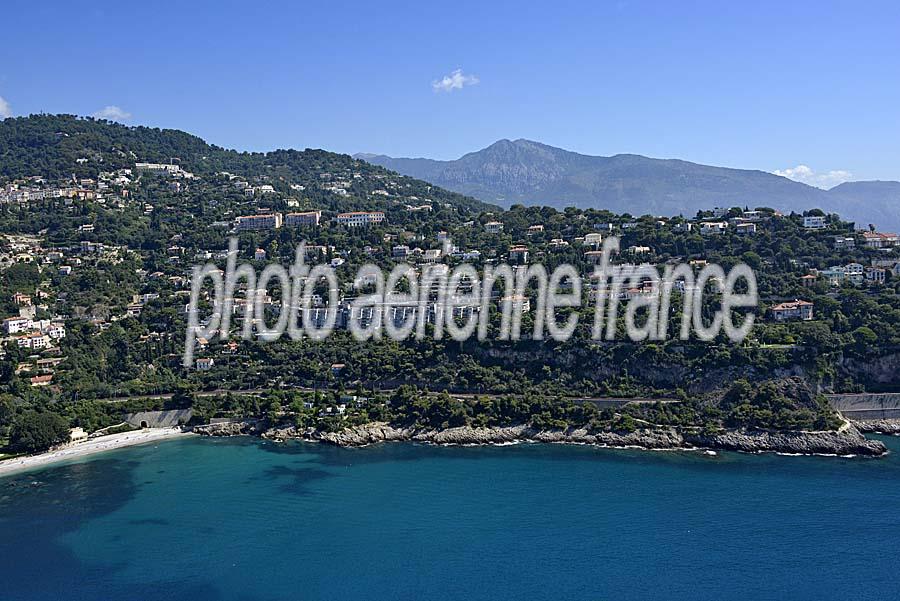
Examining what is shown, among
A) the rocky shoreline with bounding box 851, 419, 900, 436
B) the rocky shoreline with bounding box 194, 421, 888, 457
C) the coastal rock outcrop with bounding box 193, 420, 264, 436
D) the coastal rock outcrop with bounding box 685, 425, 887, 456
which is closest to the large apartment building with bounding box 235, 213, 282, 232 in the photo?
the coastal rock outcrop with bounding box 193, 420, 264, 436

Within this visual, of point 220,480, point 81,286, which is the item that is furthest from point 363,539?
point 81,286

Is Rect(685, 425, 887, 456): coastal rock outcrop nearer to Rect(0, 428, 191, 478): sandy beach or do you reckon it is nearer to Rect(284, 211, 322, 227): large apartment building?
Rect(0, 428, 191, 478): sandy beach

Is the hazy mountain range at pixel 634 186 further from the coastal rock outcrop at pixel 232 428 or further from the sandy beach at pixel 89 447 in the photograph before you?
the sandy beach at pixel 89 447

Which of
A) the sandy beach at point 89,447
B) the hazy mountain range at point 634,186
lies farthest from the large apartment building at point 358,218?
the hazy mountain range at point 634,186

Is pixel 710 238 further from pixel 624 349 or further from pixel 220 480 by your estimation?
pixel 220 480

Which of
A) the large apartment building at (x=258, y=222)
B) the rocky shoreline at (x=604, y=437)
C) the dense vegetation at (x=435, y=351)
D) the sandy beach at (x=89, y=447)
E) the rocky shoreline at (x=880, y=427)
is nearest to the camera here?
the rocky shoreline at (x=604, y=437)

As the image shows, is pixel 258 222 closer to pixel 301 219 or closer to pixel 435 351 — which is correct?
pixel 301 219
